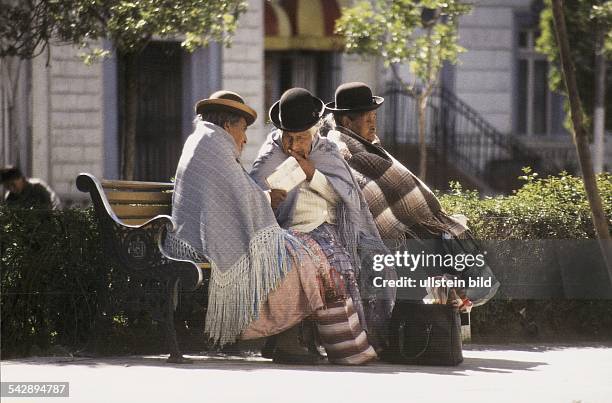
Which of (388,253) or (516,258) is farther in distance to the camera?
(516,258)

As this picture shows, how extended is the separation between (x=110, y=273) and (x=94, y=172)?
12.7 meters

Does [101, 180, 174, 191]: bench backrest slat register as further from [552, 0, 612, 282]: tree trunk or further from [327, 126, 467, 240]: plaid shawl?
[552, 0, 612, 282]: tree trunk

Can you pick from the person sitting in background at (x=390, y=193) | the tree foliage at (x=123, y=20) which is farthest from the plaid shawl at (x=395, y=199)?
the tree foliage at (x=123, y=20)

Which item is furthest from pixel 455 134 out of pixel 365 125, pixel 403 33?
pixel 365 125

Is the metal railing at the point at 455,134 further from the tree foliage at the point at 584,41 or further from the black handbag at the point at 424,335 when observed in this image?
the black handbag at the point at 424,335

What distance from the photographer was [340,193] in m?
7.33

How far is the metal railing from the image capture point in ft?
68.8

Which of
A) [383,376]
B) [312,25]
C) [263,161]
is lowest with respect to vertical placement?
[383,376]

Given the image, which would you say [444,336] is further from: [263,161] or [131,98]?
[131,98]

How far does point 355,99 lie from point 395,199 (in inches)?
24.8

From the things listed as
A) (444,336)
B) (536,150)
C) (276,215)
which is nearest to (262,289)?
(276,215)

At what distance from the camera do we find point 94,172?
1995 centimetres

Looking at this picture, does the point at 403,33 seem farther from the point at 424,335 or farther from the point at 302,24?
the point at 424,335

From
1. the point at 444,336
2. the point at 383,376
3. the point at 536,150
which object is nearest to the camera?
the point at 383,376
